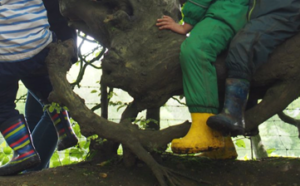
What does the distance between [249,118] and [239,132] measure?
0.22 metres

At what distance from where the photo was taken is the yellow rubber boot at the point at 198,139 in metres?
2.18

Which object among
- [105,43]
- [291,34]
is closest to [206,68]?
[291,34]

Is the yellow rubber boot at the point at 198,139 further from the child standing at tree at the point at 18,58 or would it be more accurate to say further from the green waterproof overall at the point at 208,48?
the child standing at tree at the point at 18,58

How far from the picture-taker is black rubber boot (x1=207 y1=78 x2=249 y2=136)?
7.00ft

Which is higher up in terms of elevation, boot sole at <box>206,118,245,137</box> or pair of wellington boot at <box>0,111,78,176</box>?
boot sole at <box>206,118,245,137</box>

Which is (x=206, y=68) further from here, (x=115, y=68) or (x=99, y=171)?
(x=99, y=171)

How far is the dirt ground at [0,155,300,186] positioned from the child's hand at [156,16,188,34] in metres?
0.86

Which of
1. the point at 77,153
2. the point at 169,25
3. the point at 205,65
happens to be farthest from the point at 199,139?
the point at 77,153

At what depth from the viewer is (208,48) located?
7.50 feet

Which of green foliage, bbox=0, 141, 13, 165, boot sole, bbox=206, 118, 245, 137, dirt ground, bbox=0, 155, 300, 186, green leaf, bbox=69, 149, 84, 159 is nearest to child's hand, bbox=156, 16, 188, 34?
boot sole, bbox=206, 118, 245, 137

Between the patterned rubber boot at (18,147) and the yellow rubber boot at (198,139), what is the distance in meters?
1.04

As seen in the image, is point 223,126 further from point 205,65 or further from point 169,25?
point 169,25

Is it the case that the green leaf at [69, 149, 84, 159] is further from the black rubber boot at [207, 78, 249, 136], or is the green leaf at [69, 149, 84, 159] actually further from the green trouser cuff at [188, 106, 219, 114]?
the black rubber boot at [207, 78, 249, 136]

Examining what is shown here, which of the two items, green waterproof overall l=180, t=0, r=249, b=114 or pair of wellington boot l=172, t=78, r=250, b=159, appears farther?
green waterproof overall l=180, t=0, r=249, b=114
